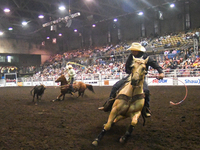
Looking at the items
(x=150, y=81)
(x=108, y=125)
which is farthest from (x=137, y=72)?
(x=150, y=81)

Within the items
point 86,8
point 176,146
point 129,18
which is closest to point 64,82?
point 176,146

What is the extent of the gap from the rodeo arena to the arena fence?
0.26ft

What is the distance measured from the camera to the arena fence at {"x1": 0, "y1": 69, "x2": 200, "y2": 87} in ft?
45.3

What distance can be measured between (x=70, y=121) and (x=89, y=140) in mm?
1533

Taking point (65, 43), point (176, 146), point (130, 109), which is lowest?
point (176, 146)

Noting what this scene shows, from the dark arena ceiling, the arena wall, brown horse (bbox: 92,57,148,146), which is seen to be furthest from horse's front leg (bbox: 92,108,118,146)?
the dark arena ceiling

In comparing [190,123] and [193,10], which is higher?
[193,10]

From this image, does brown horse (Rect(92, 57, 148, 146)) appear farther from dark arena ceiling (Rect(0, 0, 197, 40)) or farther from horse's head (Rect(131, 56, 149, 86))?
dark arena ceiling (Rect(0, 0, 197, 40))

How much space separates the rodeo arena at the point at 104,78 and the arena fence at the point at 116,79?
3.1 inches

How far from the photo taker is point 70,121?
477 cm

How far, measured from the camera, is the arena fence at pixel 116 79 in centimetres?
1380

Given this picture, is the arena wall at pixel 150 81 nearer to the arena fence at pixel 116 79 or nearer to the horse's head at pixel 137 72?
the arena fence at pixel 116 79

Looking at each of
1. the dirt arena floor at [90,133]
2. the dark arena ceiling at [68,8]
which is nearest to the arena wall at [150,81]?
the dirt arena floor at [90,133]

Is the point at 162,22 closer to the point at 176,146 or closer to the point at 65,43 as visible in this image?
the point at 65,43
